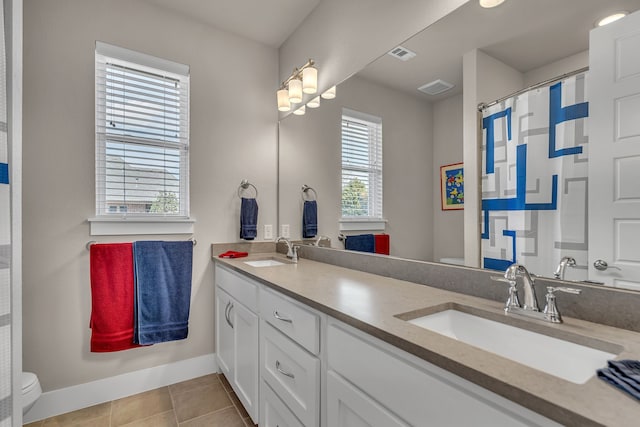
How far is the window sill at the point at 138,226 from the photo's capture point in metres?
1.95

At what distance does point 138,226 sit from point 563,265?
225 cm

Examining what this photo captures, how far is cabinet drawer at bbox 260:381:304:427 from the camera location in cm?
126

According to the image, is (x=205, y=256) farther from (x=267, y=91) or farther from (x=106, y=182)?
(x=267, y=91)

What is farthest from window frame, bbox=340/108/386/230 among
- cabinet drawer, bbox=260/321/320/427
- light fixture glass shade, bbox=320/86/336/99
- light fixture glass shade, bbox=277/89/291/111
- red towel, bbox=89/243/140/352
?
red towel, bbox=89/243/140/352

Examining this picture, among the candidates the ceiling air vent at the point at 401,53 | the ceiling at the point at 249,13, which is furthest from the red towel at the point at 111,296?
the ceiling air vent at the point at 401,53

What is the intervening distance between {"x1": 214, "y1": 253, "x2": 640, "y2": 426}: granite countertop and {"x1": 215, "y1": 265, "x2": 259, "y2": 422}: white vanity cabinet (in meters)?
0.28

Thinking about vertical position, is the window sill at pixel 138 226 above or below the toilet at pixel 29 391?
above

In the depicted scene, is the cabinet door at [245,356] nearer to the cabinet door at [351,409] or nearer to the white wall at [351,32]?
the cabinet door at [351,409]

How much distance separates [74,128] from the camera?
6.26 feet

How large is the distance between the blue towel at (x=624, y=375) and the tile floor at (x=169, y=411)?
5.80ft

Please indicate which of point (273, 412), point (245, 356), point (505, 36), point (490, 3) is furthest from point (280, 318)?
point (490, 3)

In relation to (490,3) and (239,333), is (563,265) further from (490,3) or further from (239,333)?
(239,333)

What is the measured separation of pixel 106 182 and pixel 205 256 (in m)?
0.81

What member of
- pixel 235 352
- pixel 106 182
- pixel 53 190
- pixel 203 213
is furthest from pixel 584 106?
pixel 53 190
